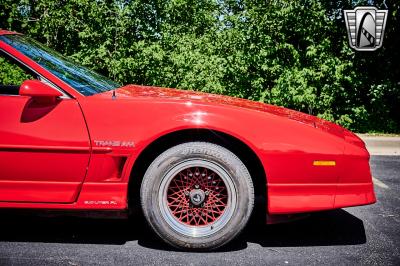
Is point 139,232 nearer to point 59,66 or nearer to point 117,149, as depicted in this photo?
point 117,149

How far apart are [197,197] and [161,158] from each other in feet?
1.20

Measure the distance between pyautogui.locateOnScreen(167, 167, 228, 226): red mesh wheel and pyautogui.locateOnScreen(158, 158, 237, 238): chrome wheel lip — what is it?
0.04 m

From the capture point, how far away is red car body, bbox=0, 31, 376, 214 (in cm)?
246

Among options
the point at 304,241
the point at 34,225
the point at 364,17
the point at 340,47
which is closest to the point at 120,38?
the point at 340,47

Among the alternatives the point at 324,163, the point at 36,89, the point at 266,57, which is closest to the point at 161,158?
the point at 36,89

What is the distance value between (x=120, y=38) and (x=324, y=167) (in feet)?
23.7

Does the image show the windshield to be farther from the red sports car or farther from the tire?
the tire

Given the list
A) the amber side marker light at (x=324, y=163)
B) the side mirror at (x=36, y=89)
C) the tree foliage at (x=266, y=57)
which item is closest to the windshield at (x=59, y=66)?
the side mirror at (x=36, y=89)

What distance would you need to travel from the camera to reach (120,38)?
29.0 feet

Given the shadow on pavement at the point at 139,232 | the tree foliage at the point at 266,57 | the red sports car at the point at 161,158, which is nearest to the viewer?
the red sports car at the point at 161,158

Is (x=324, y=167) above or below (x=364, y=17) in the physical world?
below

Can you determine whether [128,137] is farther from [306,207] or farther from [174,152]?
[306,207]

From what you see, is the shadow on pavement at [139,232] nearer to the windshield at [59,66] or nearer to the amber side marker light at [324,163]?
the amber side marker light at [324,163]

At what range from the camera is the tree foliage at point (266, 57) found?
7.72 m
